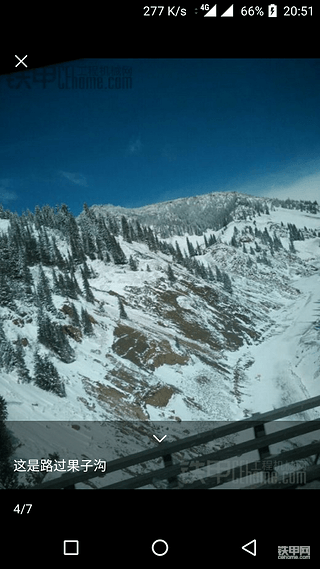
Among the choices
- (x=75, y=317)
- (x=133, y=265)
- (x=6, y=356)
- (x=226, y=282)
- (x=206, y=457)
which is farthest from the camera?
(x=133, y=265)

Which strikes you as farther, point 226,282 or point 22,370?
point 226,282

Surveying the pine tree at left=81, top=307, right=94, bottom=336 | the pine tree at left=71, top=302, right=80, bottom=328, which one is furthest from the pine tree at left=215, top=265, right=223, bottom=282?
the pine tree at left=71, top=302, right=80, bottom=328

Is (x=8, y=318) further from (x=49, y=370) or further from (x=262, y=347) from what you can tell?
(x=262, y=347)

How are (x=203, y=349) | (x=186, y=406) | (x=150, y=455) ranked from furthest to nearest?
(x=203, y=349), (x=186, y=406), (x=150, y=455)
